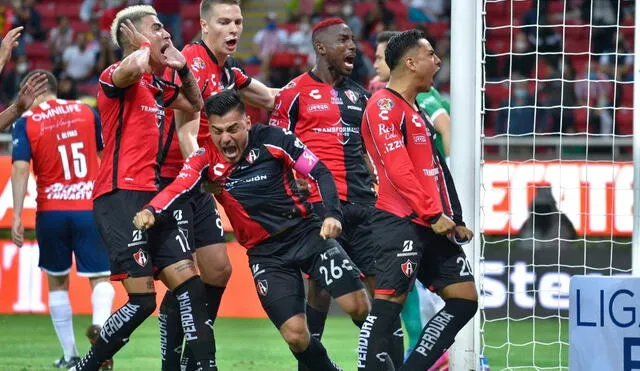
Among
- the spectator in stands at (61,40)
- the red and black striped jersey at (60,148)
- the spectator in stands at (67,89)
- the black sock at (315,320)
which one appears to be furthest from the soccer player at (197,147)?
the spectator in stands at (61,40)

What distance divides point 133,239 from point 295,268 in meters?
0.93

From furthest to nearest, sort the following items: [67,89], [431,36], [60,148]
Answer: [67,89], [431,36], [60,148]

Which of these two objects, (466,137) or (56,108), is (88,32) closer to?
(56,108)

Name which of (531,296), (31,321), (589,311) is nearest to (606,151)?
(531,296)

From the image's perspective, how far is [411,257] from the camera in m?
6.60

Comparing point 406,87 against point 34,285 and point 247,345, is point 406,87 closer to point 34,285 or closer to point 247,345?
point 247,345

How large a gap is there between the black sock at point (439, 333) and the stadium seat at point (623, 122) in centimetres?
917

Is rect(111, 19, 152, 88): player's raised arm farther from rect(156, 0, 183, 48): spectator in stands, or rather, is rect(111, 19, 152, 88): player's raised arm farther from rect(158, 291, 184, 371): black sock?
rect(156, 0, 183, 48): spectator in stands

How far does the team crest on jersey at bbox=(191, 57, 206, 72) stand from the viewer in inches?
301

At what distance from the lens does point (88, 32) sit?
2022 centimetres

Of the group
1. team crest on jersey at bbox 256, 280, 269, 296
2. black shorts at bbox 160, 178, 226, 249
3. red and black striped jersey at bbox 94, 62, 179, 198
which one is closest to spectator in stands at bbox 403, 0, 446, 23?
black shorts at bbox 160, 178, 226, 249

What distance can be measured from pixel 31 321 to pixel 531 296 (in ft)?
16.0

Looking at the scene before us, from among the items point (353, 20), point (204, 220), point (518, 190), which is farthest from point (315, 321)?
point (353, 20)

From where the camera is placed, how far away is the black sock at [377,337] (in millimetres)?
6578
